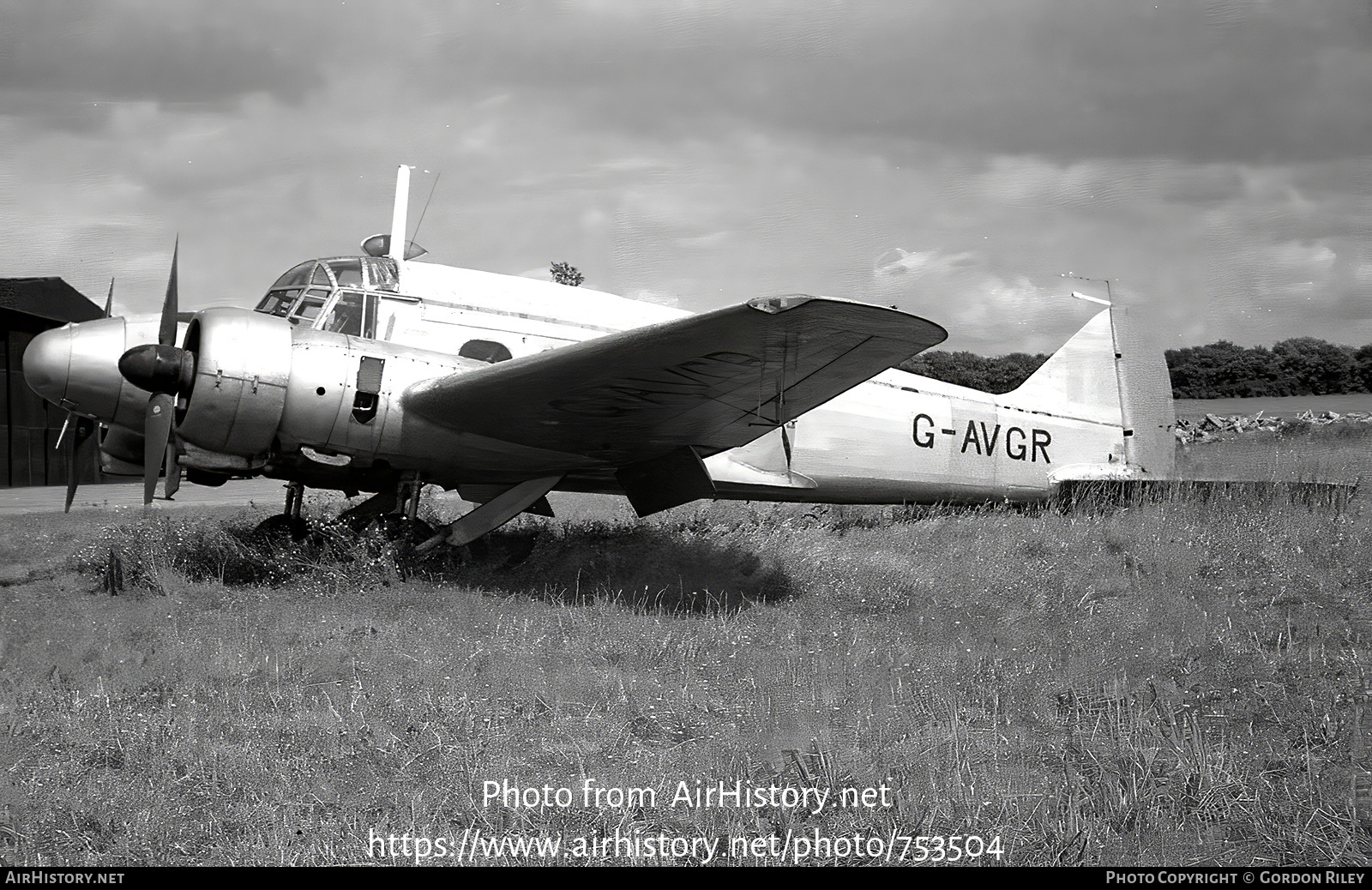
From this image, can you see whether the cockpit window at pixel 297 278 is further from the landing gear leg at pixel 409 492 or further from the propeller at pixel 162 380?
the landing gear leg at pixel 409 492

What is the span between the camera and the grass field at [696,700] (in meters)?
3.14

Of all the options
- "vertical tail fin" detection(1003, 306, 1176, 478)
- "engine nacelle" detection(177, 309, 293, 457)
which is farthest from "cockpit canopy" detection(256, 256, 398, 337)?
"vertical tail fin" detection(1003, 306, 1176, 478)

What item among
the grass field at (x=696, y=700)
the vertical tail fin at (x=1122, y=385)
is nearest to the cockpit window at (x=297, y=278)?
the grass field at (x=696, y=700)

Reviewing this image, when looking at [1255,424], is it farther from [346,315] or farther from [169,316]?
[169,316]

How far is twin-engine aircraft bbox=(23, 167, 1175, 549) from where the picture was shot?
6.15 m

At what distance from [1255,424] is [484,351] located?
17.2 meters

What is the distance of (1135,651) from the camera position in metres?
5.32

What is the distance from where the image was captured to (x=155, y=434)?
6586 millimetres

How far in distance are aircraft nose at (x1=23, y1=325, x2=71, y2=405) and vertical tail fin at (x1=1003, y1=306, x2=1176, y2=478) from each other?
889 cm

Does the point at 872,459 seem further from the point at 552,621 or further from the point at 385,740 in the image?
the point at 385,740

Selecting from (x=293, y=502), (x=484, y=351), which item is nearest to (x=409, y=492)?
(x=484, y=351)

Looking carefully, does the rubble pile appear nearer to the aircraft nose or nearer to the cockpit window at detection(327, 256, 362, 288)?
the cockpit window at detection(327, 256, 362, 288)

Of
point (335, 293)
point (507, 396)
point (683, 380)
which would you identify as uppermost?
point (335, 293)

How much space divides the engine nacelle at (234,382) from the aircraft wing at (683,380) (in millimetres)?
927
